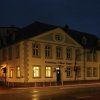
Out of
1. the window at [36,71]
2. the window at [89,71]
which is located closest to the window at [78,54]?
the window at [89,71]

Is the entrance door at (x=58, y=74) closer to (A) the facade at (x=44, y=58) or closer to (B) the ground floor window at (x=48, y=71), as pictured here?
(A) the facade at (x=44, y=58)

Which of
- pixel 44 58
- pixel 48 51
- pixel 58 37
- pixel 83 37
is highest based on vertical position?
Answer: pixel 83 37

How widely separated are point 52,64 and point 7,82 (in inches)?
337

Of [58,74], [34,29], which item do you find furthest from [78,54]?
[34,29]

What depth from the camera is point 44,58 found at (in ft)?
158

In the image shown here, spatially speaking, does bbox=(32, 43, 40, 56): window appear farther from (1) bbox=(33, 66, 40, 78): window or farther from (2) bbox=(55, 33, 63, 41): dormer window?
(2) bbox=(55, 33, 63, 41): dormer window

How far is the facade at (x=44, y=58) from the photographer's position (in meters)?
46.5

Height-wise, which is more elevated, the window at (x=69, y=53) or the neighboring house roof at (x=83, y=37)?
the neighboring house roof at (x=83, y=37)

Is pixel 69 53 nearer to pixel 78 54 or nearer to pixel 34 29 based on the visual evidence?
pixel 78 54

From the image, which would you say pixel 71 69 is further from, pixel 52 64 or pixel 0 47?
pixel 0 47

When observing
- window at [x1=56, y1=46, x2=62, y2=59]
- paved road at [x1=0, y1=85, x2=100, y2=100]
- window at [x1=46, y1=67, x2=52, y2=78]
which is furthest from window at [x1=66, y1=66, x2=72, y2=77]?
paved road at [x1=0, y1=85, x2=100, y2=100]

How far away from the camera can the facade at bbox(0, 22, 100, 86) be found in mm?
46500

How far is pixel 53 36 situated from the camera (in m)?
49.9

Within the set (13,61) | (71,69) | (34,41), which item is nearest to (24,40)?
(34,41)
